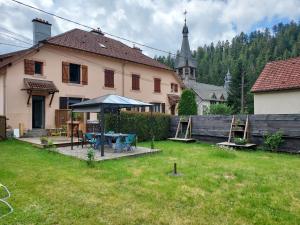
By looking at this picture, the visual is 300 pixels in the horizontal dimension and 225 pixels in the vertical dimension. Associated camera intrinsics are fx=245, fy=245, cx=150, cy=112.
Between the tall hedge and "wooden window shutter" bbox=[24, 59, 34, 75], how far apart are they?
20.4ft

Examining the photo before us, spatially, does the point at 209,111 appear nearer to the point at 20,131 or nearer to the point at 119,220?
the point at 20,131

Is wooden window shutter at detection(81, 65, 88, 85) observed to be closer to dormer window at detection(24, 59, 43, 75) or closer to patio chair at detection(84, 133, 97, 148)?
dormer window at detection(24, 59, 43, 75)

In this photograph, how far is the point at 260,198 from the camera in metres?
4.62

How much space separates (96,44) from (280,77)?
45.7 feet

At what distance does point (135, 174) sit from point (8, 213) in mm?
3115

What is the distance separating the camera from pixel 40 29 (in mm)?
17297

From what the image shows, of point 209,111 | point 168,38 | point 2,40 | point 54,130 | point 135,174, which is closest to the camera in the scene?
point 135,174

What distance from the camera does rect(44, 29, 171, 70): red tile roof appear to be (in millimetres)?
17472

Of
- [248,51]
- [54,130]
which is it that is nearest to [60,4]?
[54,130]

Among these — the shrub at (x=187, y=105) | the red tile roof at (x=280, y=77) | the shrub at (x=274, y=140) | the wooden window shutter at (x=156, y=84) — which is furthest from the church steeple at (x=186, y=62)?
the shrub at (x=274, y=140)

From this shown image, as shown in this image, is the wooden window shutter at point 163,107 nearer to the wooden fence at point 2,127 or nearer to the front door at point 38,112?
the front door at point 38,112

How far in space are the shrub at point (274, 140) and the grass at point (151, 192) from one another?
9.05 ft

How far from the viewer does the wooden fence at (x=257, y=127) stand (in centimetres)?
1028

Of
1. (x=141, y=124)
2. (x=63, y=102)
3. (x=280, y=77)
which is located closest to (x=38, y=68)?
(x=63, y=102)
